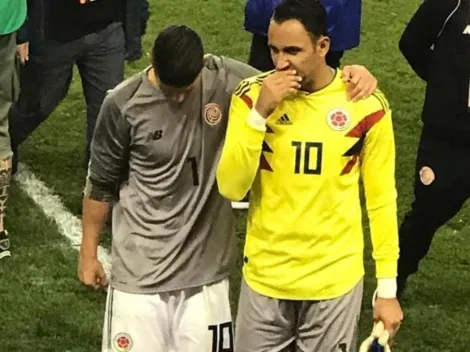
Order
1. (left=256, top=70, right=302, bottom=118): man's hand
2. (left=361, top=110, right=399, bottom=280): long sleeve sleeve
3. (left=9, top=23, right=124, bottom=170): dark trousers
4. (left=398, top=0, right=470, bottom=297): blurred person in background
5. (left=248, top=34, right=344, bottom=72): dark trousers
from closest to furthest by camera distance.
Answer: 1. (left=256, top=70, right=302, bottom=118): man's hand
2. (left=361, top=110, right=399, bottom=280): long sleeve sleeve
3. (left=398, top=0, right=470, bottom=297): blurred person in background
4. (left=248, top=34, right=344, bottom=72): dark trousers
5. (left=9, top=23, right=124, bottom=170): dark trousers

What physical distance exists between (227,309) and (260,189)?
1.80 feet

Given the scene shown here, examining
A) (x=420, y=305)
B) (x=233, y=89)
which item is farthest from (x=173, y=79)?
(x=420, y=305)

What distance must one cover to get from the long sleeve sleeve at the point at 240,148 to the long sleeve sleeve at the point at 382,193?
383 mm

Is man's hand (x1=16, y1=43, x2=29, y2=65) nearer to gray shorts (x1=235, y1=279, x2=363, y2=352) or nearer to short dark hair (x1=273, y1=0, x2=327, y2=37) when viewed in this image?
gray shorts (x1=235, y1=279, x2=363, y2=352)

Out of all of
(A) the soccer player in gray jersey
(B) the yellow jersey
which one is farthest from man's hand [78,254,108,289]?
(B) the yellow jersey

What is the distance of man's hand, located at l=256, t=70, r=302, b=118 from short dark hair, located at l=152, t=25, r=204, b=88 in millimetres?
257

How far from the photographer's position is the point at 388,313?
3914 mm

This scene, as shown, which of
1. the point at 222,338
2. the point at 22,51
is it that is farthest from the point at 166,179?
the point at 22,51

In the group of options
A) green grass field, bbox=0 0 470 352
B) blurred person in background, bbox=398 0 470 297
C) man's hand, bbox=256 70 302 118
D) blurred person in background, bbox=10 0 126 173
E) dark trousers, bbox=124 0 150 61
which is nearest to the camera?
man's hand, bbox=256 70 302 118

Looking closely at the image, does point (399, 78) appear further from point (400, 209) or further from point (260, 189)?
point (260, 189)

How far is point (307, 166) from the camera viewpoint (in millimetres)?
3844

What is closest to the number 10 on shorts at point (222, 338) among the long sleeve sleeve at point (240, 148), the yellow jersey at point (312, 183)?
the yellow jersey at point (312, 183)

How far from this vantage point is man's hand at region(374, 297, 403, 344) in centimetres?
389

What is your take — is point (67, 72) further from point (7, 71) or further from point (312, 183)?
point (312, 183)
